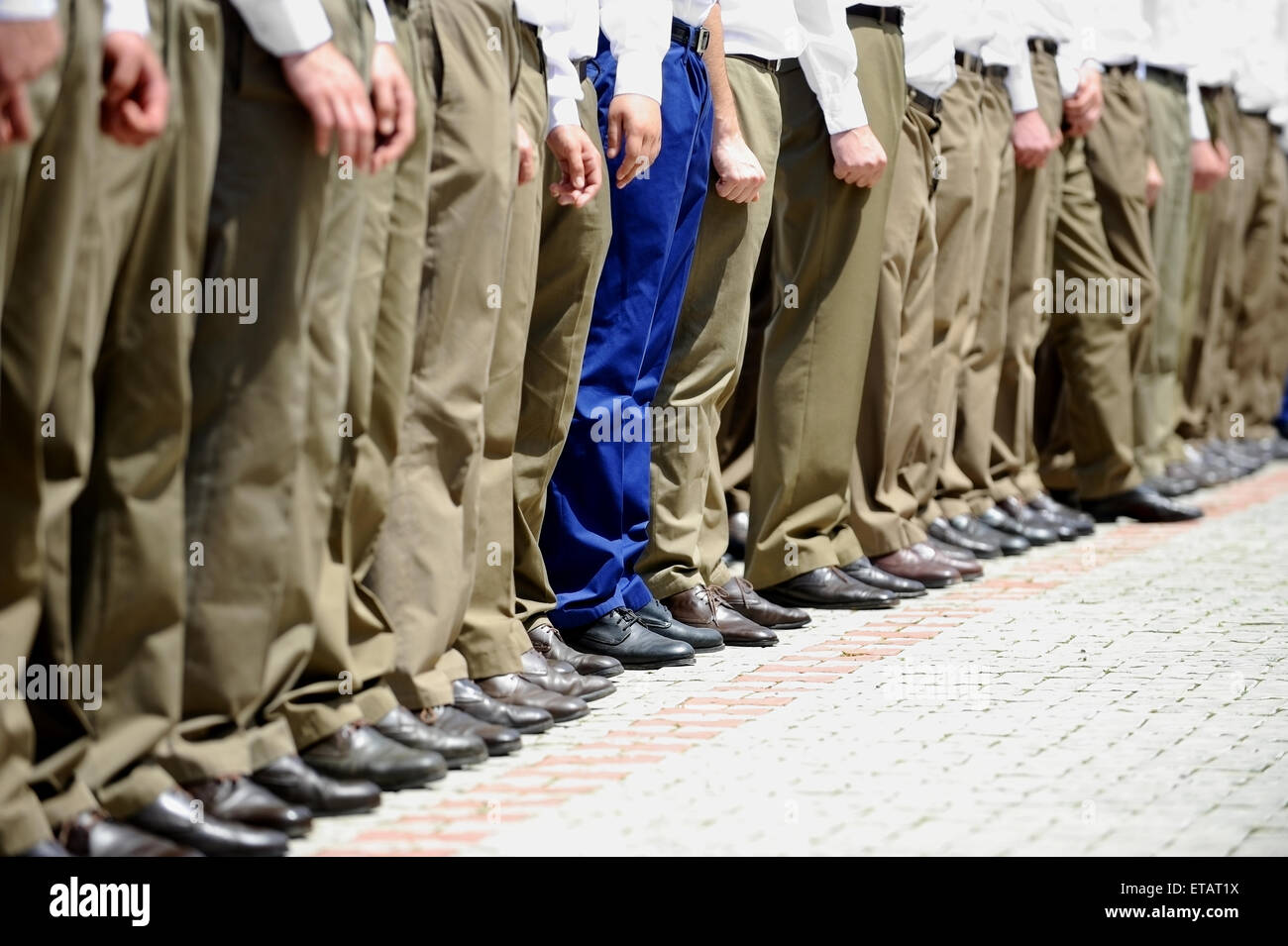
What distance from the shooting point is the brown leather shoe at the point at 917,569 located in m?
6.62

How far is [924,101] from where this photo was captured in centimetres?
667

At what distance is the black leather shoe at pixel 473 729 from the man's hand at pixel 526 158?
3.87 feet

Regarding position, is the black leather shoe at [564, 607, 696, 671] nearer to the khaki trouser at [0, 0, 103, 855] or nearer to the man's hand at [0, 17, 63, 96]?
the khaki trouser at [0, 0, 103, 855]

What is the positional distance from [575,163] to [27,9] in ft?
6.48

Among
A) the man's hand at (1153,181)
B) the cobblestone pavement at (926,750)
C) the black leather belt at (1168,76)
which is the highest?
the black leather belt at (1168,76)

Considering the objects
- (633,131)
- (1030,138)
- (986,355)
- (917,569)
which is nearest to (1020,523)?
(986,355)

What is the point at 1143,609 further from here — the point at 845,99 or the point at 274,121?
the point at 274,121

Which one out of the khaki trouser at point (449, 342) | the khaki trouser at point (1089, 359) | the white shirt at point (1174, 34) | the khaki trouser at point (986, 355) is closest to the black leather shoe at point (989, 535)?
the khaki trouser at point (986, 355)

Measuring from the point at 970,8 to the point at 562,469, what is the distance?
2872 mm

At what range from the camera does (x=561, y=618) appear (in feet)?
17.0

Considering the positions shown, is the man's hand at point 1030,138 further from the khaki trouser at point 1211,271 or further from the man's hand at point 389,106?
the man's hand at point 389,106

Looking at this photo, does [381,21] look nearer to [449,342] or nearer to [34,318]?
[449,342]

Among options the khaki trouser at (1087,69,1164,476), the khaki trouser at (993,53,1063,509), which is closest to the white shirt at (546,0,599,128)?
the khaki trouser at (993,53,1063,509)
